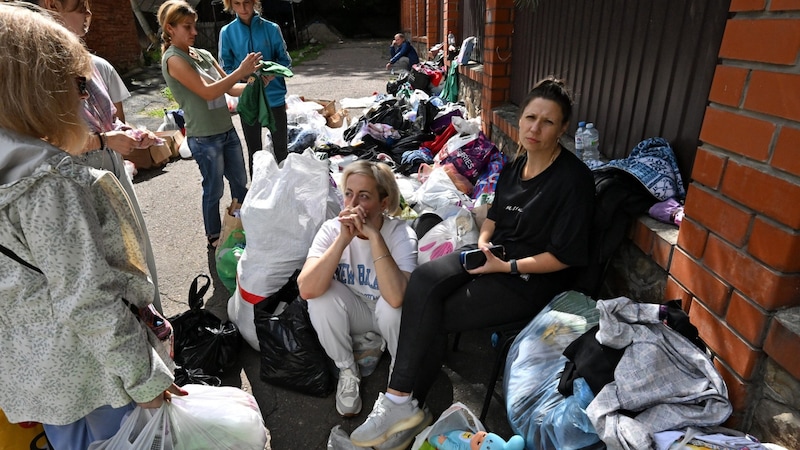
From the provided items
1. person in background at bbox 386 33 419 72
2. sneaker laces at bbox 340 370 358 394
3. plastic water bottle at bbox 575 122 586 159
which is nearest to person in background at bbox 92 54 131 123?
sneaker laces at bbox 340 370 358 394

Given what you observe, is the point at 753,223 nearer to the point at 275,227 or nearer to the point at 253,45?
the point at 275,227

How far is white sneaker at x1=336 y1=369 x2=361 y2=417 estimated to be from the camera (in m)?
2.24

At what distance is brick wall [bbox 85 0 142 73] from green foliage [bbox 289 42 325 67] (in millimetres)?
4537

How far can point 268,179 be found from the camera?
276 centimetres

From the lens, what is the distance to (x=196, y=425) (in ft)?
5.31

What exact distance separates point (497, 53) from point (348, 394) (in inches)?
136

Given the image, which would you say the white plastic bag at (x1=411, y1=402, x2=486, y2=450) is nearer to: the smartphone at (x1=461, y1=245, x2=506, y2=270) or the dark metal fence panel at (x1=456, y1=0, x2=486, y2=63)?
the smartphone at (x1=461, y1=245, x2=506, y2=270)

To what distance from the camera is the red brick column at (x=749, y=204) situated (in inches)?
49.3

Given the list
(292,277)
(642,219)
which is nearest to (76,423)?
(292,277)

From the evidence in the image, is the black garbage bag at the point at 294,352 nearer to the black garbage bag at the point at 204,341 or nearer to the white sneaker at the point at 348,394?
the white sneaker at the point at 348,394

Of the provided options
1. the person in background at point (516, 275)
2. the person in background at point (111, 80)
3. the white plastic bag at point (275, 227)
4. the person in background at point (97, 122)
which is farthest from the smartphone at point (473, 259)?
the person in background at point (111, 80)

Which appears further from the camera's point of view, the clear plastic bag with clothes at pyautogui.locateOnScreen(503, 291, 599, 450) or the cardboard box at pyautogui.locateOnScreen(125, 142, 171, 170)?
the cardboard box at pyautogui.locateOnScreen(125, 142, 171, 170)

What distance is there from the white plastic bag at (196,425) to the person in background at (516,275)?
1.54ft

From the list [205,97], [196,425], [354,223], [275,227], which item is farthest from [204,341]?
[205,97]
